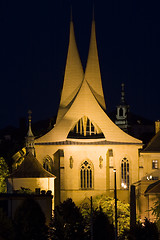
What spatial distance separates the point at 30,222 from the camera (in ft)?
221

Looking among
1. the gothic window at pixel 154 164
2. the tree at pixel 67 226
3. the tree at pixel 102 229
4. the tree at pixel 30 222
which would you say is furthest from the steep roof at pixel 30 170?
the tree at pixel 30 222

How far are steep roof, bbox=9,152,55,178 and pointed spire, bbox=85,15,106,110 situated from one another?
11434mm

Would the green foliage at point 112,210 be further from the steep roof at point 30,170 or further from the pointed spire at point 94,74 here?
the pointed spire at point 94,74

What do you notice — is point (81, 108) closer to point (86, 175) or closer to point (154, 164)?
point (86, 175)

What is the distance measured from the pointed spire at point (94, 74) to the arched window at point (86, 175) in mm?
6968

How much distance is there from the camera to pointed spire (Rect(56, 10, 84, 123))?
111 metres

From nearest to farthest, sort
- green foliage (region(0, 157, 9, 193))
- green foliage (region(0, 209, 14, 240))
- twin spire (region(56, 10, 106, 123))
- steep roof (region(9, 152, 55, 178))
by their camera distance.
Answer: green foliage (region(0, 209, 14, 240)) → steep roof (region(9, 152, 55, 178)) → green foliage (region(0, 157, 9, 193)) → twin spire (region(56, 10, 106, 123))

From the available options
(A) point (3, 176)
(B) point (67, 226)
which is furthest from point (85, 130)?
(B) point (67, 226)

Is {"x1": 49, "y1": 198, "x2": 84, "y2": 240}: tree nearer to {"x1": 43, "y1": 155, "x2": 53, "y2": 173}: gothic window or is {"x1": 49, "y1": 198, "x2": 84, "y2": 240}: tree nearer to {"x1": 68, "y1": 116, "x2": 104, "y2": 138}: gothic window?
{"x1": 43, "y1": 155, "x2": 53, "y2": 173}: gothic window

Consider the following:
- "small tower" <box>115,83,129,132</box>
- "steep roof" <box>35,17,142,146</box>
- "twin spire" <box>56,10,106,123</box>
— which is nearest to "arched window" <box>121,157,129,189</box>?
"steep roof" <box>35,17,142,146</box>

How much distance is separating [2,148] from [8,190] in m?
45.9

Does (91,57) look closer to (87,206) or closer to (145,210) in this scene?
(87,206)

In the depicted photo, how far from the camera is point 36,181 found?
3979 inches

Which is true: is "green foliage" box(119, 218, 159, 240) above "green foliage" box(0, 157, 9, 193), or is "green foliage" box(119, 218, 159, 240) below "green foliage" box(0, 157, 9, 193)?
below
